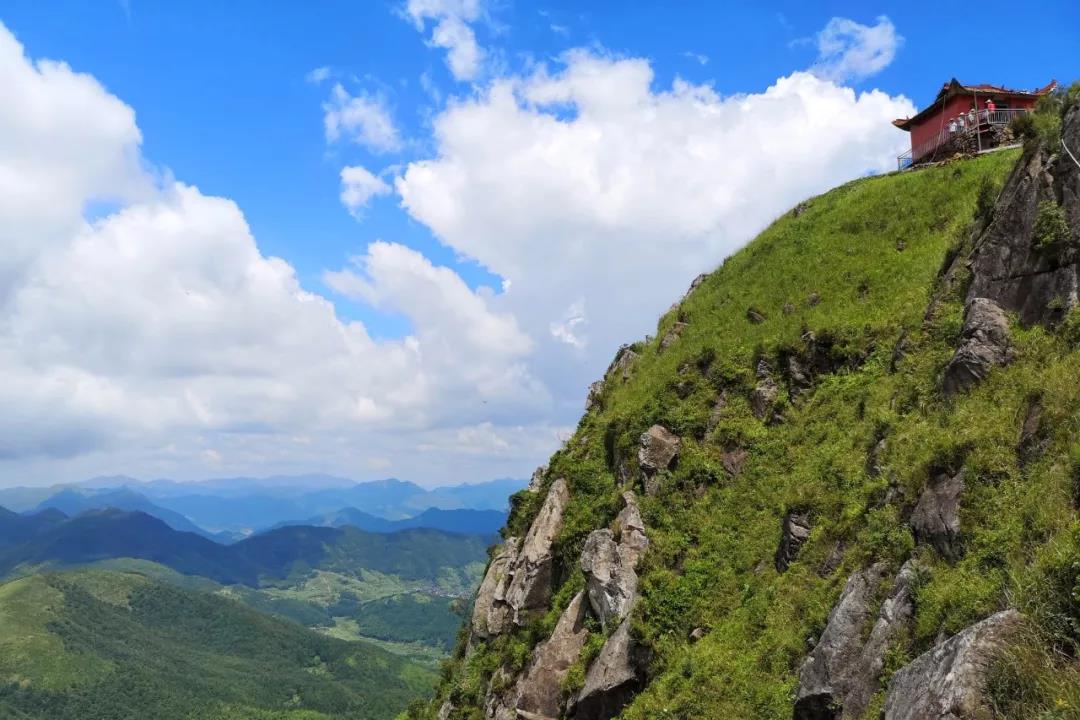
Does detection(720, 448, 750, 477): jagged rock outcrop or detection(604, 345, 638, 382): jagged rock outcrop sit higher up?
detection(604, 345, 638, 382): jagged rock outcrop

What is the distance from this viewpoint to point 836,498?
712 inches

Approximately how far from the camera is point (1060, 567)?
8.73 meters

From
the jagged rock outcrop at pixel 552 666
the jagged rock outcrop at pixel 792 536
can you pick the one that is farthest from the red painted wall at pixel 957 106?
the jagged rock outcrop at pixel 552 666

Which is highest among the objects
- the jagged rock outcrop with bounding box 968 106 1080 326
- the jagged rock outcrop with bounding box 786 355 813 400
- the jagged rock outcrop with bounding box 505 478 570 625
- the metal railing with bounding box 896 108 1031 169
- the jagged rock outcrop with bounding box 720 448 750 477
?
the metal railing with bounding box 896 108 1031 169

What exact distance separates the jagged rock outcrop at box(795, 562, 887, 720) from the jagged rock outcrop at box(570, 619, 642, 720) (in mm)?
7279

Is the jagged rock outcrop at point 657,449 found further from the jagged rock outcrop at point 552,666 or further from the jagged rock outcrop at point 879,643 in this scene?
the jagged rock outcrop at point 879,643

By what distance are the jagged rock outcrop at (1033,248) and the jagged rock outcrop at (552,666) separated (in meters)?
17.2

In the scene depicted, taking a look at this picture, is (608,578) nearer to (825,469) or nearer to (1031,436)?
(825,469)

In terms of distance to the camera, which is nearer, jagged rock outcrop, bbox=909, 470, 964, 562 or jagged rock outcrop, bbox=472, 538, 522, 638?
jagged rock outcrop, bbox=909, 470, 964, 562

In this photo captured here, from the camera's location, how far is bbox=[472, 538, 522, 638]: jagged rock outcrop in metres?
30.9

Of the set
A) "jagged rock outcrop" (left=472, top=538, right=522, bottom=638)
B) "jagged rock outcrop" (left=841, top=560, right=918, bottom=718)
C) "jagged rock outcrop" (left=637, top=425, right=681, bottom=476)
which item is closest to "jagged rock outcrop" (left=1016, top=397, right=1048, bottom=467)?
"jagged rock outcrop" (left=841, top=560, right=918, bottom=718)

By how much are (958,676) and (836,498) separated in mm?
10184

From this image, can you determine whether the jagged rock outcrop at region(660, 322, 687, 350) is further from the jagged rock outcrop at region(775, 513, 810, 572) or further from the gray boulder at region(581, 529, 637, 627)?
the jagged rock outcrop at region(775, 513, 810, 572)

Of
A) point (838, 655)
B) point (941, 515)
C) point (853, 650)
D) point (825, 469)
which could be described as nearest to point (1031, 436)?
point (941, 515)
